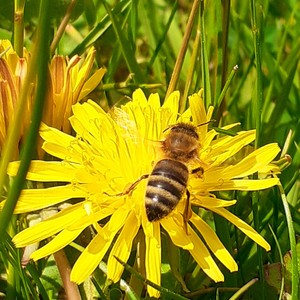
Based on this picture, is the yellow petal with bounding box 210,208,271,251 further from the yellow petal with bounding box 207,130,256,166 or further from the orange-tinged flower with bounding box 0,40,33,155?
the orange-tinged flower with bounding box 0,40,33,155

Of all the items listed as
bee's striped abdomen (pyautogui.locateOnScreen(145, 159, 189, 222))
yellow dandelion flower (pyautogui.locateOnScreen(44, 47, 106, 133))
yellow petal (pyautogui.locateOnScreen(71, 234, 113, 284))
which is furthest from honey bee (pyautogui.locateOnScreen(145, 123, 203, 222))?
yellow dandelion flower (pyautogui.locateOnScreen(44, 47, 106, 133))

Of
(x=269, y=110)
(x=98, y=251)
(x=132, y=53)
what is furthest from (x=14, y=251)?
(x=269, y=110)

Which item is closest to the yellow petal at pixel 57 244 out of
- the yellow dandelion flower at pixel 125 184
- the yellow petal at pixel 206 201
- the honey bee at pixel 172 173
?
the yellow dandelion flower at pixel 125 184

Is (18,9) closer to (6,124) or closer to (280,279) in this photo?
→ (6,124)

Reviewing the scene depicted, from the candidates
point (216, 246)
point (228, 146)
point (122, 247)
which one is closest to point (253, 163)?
point (228, 146)

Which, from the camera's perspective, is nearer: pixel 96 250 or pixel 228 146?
pixel 96 250

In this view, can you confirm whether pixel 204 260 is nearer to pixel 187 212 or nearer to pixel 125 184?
pixel 187 212

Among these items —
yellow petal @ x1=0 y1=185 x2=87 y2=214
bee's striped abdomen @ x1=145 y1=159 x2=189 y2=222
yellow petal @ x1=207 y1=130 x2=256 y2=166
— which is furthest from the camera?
yellow petal @ x1=207 y1=130 x2=256 y2=166
